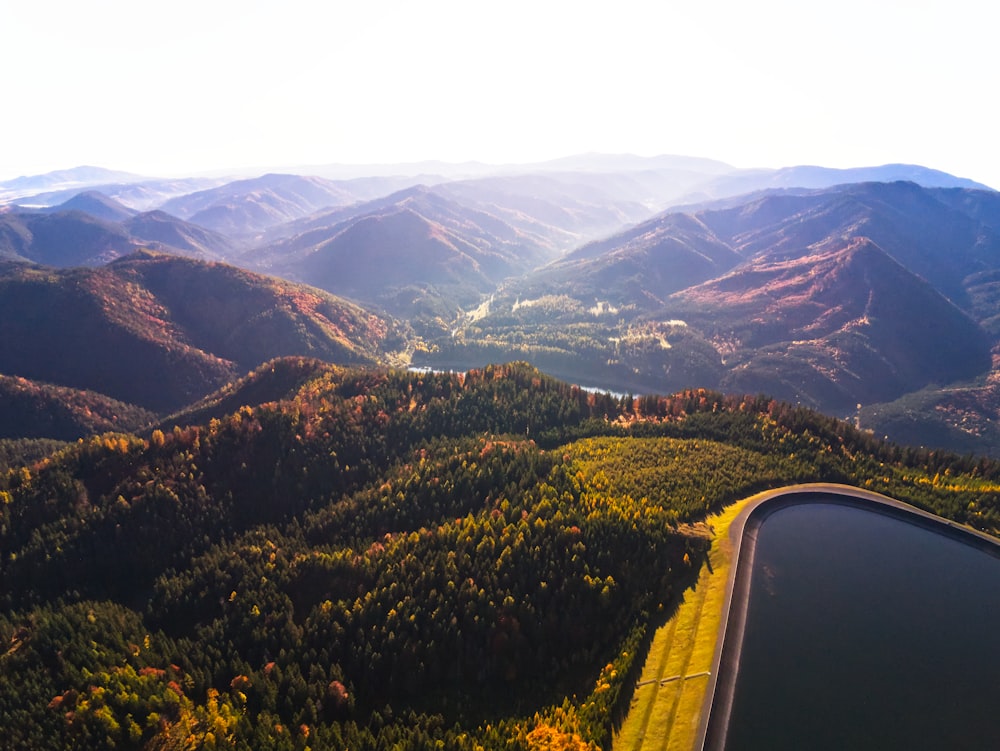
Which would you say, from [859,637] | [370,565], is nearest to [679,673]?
[859,637]

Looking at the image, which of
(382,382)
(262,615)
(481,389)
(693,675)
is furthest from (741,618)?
(382,382)

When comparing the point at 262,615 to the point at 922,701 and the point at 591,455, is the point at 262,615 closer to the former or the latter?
the point at 591,455

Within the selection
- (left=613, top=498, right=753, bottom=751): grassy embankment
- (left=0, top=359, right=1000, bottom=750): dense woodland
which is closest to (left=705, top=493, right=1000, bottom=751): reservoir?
(left=613, top=498, right=753, bottom=751): grassy embankment

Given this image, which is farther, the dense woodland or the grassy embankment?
the dense woodland

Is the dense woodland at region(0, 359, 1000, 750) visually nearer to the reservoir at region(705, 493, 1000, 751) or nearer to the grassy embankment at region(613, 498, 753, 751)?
the grassy embankment at region(613, 498, 753, 751)

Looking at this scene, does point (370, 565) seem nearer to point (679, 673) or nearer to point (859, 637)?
point (679, 673)
